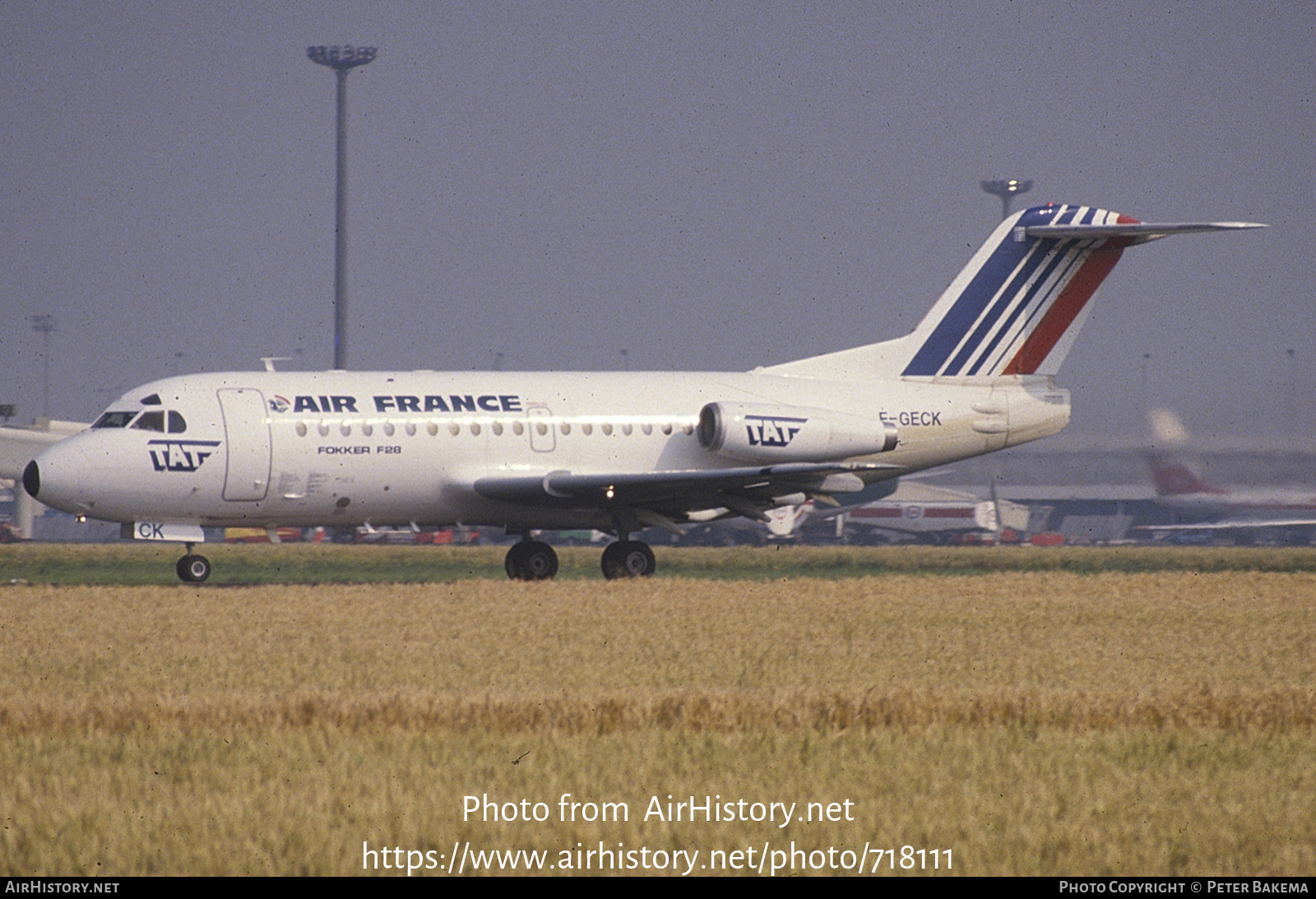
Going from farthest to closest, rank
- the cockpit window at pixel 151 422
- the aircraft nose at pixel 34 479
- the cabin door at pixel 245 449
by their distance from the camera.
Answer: the cabin door at pixel 245 449, the cockpit window at pixel 151 422, the aircraft nose at pixel 34 479

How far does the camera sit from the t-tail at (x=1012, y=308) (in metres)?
36.7

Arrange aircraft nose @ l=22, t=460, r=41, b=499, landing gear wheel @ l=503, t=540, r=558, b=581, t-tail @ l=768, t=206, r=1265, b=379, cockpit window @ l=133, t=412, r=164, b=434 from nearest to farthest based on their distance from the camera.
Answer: aircraft nose @ l=22, t=460, r=41, b=499, cockpit window @ l=133, t=412, r=164, b=434, landing gear wheel @ l=503, t=540, r=558, b=581, t-tail @ l=768, t=206, r=1265, b=379

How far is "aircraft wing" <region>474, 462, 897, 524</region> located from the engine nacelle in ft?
1.56

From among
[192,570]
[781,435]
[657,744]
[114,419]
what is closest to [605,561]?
[781,435]

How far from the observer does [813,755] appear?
1292cm

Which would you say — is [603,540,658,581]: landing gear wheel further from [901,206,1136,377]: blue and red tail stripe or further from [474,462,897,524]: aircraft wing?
[901,206,1136,377]: blue and red tail stripe

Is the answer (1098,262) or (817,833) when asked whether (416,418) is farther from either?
(817,833)

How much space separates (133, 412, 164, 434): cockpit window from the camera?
31.3 meters

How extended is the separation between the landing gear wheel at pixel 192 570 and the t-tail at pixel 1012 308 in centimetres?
1264

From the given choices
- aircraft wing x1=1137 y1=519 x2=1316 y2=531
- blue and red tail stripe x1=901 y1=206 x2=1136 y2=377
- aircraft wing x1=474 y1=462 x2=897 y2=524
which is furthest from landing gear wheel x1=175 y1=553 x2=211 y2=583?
aircraft wing x1=1137 y1=519 x2=1316 y2=531

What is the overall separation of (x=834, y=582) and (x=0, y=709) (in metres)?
20.1

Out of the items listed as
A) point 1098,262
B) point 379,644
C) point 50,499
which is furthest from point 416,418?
point 1098,262

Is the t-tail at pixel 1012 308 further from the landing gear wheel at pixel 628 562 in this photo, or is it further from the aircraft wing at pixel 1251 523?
the aircraft wing at pixel 1251 523

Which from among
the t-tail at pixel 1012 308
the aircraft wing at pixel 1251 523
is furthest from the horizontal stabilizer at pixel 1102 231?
the aircraft wing at pixel 1251 523
